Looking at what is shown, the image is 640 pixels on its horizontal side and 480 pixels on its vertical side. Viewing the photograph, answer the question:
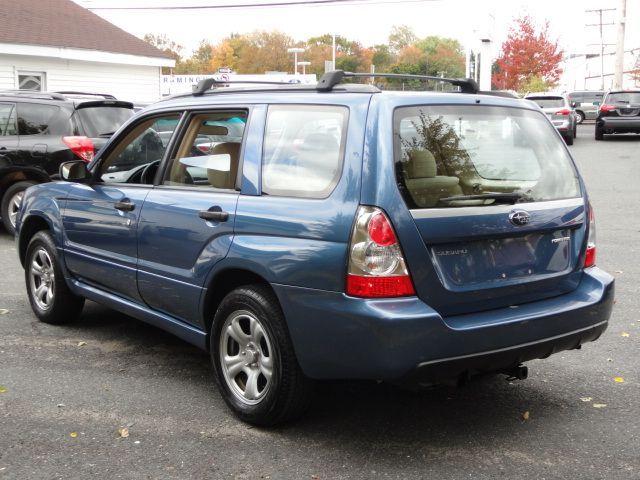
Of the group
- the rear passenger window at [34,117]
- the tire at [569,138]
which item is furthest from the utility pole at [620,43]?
the rear passenger window at [34,117]

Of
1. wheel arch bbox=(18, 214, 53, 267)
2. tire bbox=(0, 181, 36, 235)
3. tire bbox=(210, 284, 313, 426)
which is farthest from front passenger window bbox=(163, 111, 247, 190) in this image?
tire bbox=(0, 181, 36, 235)

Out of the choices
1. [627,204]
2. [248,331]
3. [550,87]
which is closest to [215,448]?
[248,331]

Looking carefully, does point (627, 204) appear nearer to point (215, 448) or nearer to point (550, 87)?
point (215, 448)

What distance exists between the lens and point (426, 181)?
3.77 m

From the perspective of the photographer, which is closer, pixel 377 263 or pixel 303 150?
pixel 377 263

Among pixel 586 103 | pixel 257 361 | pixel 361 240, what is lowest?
pixel 257 361

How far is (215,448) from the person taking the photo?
3945 mm


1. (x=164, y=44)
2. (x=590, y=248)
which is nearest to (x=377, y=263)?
(x=590, y=248)

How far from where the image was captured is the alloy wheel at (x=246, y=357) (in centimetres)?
409

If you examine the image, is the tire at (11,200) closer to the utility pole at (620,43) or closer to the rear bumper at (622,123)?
the rear bumper at (622,123)

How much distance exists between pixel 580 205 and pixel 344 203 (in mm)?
1461

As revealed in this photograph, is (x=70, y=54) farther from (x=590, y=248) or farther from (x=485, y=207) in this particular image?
(x=485, y=207)

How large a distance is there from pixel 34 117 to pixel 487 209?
26.1 feet

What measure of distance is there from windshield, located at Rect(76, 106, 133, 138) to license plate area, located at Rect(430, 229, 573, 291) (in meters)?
7.24
